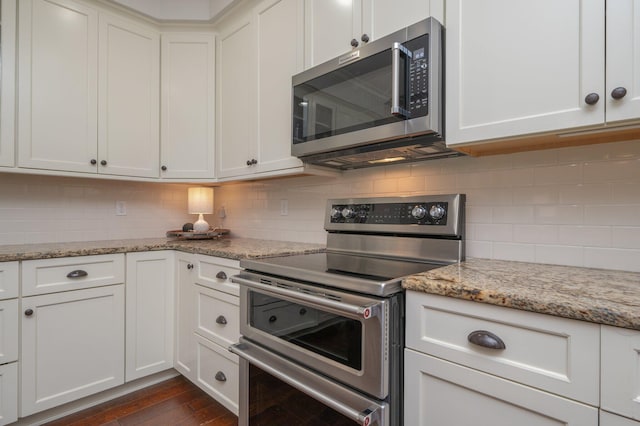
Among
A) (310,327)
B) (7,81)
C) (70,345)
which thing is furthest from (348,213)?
(7,81)

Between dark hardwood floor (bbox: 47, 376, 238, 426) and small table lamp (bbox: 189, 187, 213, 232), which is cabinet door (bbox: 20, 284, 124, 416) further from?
small table lamp (bbox: 189, 187, 213, 232)

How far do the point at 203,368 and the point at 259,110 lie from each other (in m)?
1.58

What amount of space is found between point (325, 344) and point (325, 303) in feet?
0.58

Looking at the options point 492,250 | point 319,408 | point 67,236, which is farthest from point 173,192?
point 492,250

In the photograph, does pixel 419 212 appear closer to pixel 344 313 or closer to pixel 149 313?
pixel 344 313

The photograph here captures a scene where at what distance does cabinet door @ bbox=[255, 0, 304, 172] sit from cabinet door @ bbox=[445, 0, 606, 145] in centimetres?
85

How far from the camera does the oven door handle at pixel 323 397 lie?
38.4 inches

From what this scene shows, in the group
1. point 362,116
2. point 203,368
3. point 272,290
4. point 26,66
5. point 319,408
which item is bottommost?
point 203,368

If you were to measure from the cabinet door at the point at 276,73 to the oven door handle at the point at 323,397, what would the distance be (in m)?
0.98

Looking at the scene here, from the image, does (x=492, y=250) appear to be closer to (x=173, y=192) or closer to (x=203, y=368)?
(x=203, y=368)

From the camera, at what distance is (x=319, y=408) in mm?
1164

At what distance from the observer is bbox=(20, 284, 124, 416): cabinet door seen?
1652 millimetres

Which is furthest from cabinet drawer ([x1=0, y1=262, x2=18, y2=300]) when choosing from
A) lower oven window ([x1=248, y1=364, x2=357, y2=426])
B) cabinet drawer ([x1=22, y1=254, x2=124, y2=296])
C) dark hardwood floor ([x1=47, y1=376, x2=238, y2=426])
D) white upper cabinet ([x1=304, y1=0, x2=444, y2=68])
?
white upper cabinet ([x1=304, y1=0, x2=444, y2=68])

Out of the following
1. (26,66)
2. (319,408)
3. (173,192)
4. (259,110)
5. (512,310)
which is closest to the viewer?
(512,310)
